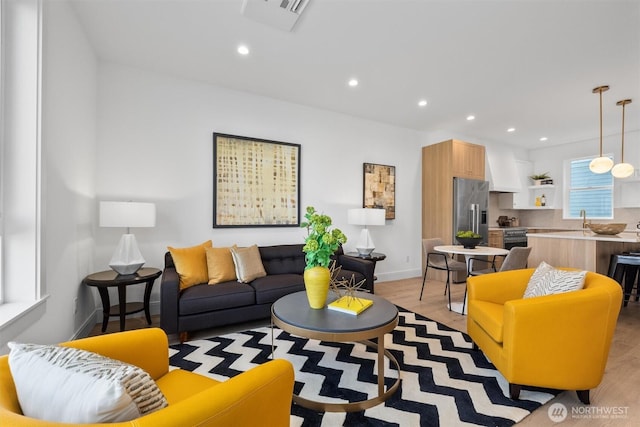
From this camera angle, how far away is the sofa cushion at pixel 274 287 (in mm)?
2793

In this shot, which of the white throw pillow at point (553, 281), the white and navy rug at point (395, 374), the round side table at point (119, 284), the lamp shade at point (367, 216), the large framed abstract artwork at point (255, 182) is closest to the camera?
the white and navy rug at point (395, 374)

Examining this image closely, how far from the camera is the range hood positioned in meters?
5.82

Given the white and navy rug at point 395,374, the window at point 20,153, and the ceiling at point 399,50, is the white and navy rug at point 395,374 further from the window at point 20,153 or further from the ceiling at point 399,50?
the ceiling at point 399,50

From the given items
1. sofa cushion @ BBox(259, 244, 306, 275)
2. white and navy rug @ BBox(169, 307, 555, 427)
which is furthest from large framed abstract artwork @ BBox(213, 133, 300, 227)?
white and navy rug @ BBox(169, 307, 555, 427)

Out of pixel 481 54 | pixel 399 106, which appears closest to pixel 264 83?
pixel 399 106

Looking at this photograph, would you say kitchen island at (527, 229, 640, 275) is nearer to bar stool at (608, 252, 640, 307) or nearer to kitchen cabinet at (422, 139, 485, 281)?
bar stool at (608, 252, 640, 307)

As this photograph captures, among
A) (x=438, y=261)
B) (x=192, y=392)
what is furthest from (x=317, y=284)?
(x=438, y=261)

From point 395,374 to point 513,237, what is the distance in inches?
206

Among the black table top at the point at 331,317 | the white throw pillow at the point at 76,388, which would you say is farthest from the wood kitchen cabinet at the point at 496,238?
the white throw pillow at the point at 76,388

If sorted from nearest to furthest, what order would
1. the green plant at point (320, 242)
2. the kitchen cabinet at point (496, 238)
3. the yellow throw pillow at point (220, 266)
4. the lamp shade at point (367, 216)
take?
the green plant at point (320, 242) < the yellow throw pillow at point (220, 266) < the lamp shade at point (367, 216) < the kitchen cabinet at point (496, 238)

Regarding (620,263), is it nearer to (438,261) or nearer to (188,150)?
(438,261)

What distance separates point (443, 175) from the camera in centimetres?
492

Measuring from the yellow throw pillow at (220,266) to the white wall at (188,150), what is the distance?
0.59m

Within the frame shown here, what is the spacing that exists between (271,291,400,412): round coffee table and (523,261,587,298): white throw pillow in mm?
1048
